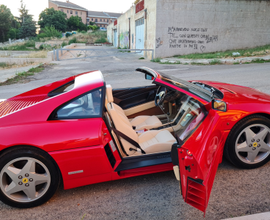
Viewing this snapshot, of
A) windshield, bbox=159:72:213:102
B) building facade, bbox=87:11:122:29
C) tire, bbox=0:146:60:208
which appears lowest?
tire, bbox=0:146:60:208

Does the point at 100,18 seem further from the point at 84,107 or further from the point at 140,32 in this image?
the point at 84,107

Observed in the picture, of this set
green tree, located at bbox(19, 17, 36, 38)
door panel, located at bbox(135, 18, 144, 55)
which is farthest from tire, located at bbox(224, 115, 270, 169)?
green tree, located at bbox(19, 17, 36, 38)

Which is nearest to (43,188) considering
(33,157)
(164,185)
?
(33,157)

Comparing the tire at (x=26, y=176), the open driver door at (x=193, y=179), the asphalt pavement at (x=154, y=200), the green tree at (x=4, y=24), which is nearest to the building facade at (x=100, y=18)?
the green tree at (x=4, y=24)

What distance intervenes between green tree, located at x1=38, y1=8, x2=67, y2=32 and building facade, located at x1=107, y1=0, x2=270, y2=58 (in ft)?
256

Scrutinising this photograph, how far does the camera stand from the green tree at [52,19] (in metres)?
86.1

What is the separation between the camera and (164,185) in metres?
2.92

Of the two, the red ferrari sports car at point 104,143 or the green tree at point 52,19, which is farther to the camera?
the green tree at point 52,19

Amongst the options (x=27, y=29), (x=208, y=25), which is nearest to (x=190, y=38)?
(x=208, y=25)

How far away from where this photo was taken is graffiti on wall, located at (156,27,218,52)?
1781 centimetres

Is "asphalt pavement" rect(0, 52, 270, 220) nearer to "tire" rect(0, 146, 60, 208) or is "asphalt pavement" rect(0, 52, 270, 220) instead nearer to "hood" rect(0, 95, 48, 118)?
"tire" rect(0, 146, 60, 208)

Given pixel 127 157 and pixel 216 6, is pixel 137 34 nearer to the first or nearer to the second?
pixel 216 6

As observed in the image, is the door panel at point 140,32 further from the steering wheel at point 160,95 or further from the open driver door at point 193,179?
the open driver door at point 193,179

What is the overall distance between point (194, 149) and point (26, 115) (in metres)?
1.79
